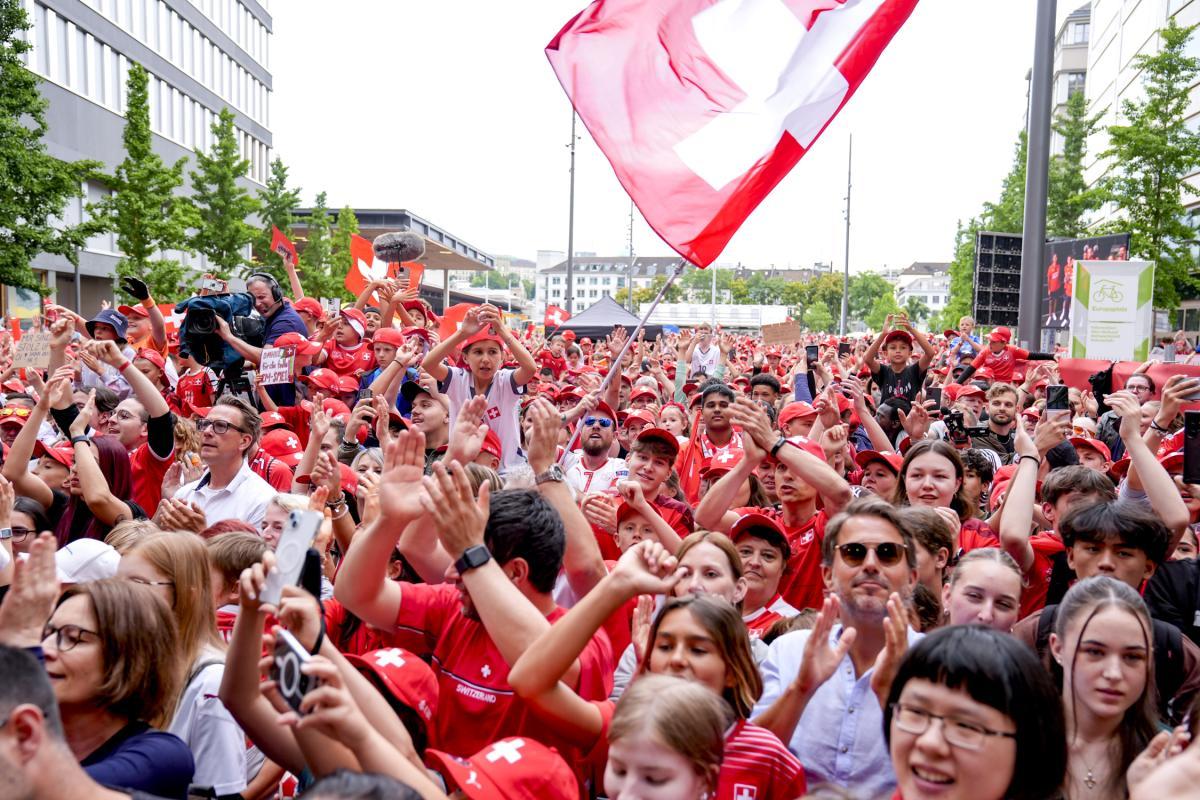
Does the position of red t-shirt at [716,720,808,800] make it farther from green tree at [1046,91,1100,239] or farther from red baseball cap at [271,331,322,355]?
Answer: green tree at [1046,91,1100,239]

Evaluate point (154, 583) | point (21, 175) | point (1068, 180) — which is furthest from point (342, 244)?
point (154, 583)

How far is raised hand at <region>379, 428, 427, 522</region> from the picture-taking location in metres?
3.08

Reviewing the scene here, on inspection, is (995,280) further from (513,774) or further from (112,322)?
(513,774)

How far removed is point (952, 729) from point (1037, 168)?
10628 mm

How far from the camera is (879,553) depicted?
11.4ft

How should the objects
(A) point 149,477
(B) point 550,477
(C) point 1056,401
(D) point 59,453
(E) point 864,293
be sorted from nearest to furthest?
(B) point 550,477
(D) point 59,453
(C) point 1056,401
(A) point 149,477
(E) point 864,293

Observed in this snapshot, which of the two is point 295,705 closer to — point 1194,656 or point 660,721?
point 660,721

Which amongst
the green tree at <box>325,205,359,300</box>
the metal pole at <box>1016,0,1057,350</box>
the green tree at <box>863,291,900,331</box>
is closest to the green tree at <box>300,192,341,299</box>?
the green tree at <box>325,205,359,300</box>

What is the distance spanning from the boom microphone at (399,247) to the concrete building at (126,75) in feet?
66.3

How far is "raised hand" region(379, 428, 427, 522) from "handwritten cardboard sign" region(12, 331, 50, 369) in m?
7.54

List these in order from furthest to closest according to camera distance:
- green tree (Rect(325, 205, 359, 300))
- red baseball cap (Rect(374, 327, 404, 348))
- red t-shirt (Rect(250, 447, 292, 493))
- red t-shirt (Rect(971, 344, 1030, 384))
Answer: green tree (Rect(325, 205, 359, 300)) < red t-shirt (Rect(971, 344, 1030, 384)) < red baseball cap (Rect(374, 327, 404, 348)) < red t-shirt (Rect(250, 447, 292, 493))

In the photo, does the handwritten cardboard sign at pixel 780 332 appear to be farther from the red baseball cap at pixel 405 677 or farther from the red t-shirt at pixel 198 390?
the red baseball cap at pixel 405 677

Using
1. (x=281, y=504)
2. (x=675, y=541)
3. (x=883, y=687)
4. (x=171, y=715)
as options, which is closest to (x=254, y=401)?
(x=281, y=504)

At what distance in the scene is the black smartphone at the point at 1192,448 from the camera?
4.62 metres
